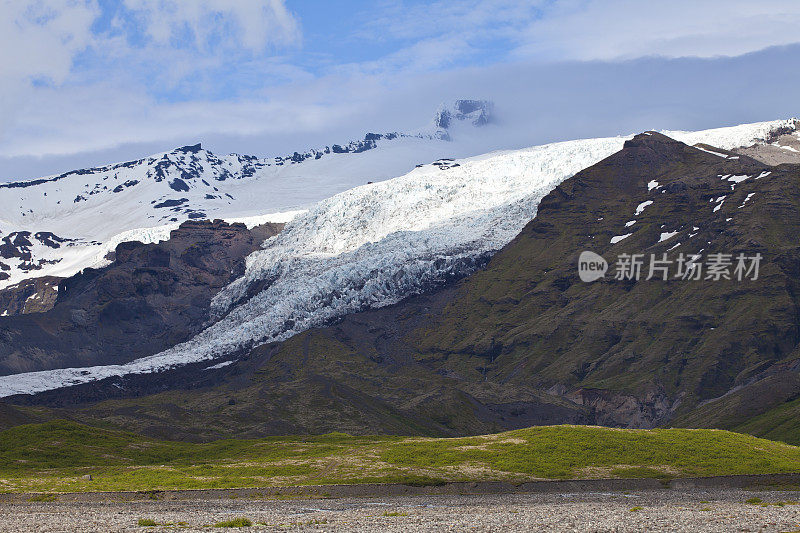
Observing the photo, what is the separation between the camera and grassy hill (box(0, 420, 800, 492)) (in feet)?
407

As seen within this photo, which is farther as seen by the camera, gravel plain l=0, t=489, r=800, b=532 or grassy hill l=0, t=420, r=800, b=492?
grassy hill l=0, t=420, r=800, b=492

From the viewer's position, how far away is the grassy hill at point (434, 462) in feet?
407

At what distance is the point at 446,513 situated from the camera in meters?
94.5

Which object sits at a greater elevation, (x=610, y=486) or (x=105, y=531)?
(x=105, y=531)

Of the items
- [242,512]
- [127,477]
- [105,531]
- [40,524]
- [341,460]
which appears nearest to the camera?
[105,531]

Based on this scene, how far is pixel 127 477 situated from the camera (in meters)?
131

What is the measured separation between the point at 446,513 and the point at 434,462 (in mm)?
39088

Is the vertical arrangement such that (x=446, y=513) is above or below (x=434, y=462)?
above

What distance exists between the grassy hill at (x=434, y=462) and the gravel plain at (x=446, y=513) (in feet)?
28.5

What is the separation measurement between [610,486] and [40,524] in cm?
6349

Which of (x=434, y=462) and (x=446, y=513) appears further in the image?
(x=434, y=462)

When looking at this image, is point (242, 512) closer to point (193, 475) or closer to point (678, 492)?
point (193, 475)

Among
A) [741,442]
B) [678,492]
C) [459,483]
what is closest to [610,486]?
[678,492]

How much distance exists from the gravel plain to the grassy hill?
8674 mm
